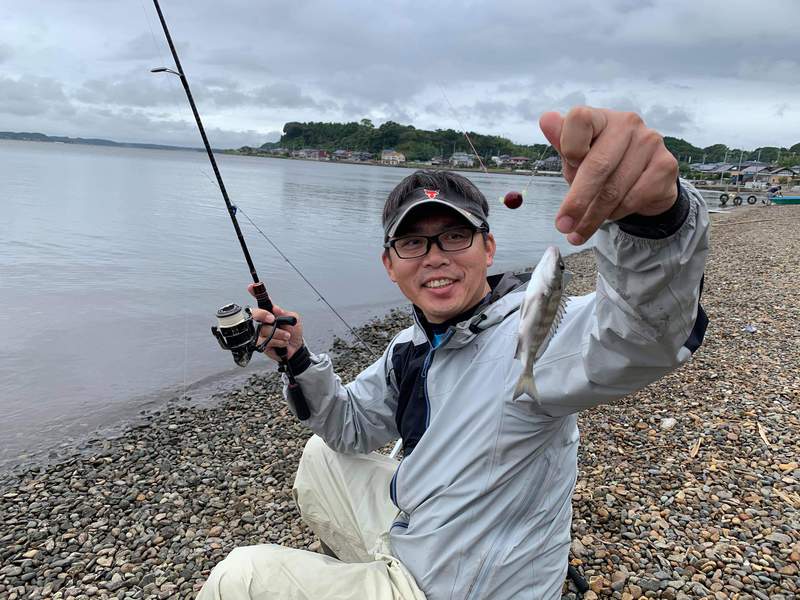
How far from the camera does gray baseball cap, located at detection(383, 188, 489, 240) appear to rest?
8.75 ft

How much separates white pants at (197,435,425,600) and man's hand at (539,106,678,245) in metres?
1.78

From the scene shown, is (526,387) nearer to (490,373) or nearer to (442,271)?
(490,373)

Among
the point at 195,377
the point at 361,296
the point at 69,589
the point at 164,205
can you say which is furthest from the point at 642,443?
the point at 164,205

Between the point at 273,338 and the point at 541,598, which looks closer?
the point at 541,598

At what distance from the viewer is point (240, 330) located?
349 cm

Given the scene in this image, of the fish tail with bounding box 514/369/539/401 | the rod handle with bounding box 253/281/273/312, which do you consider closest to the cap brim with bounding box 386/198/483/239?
the fish tail with bounding box 514/369/539/401

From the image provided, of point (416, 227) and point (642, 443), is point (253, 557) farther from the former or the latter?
point (642, 443)

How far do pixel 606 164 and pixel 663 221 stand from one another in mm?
353

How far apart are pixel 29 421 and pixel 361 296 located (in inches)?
406

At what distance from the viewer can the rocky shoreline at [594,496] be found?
394 centimetres

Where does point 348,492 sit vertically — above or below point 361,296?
above

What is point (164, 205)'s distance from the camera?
123ft

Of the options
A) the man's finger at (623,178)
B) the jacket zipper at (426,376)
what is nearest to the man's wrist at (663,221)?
the man's finger at (623,178)

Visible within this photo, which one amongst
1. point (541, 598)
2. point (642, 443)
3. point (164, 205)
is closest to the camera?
point (541, 598)
